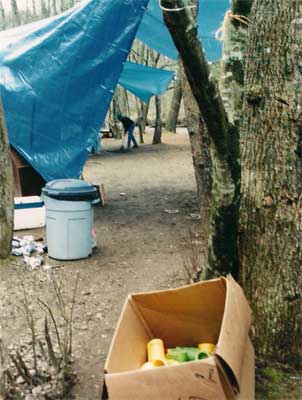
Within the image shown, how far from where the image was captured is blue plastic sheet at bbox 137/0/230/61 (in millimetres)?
9055

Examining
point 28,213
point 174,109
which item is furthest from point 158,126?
point 28,213

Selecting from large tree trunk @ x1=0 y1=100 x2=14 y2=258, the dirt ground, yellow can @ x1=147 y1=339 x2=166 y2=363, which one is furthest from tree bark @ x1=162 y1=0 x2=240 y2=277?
large tree trunk @ x1=0 y1=100 x2=14 y2=258

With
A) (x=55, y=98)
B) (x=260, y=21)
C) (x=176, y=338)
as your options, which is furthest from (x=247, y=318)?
(x=55, y=98)

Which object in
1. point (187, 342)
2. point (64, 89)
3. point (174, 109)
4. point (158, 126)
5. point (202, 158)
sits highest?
point (64, 89)

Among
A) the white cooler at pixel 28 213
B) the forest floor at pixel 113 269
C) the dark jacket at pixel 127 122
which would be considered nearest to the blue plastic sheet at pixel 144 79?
the dark jacket at pixel 127 122

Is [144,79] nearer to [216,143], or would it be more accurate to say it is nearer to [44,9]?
[216,143]

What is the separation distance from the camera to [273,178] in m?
2.82

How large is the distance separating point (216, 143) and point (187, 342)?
1.08 meters

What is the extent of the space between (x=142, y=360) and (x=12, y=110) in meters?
5.51

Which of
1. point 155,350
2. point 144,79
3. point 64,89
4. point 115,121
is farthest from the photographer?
point 115,121

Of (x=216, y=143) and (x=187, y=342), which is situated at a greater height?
(x=216, y=143)

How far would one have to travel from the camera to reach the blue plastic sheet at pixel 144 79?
1287 centimetres

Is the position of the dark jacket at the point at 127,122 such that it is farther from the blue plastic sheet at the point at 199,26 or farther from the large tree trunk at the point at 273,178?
the large tree trunk at the point at 273,178

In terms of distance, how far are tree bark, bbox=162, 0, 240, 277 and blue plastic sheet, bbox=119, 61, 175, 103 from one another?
33.9ft
